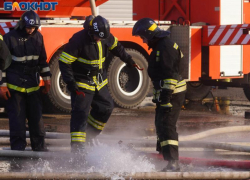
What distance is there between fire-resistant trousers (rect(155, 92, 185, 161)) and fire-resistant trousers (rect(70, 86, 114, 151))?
0.96 m

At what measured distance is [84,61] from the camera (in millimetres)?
6672

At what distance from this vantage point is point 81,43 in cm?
658

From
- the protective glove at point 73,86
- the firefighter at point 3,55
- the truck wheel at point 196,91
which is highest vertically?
the firefighter at point 3,55

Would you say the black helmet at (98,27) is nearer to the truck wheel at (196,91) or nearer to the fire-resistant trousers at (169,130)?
the fire-resistant trousers at (169,130)

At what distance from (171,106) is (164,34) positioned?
0.71 meters

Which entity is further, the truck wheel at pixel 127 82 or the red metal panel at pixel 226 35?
the truck wheel at pixel 127 82

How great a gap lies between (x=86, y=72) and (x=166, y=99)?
1.20 m

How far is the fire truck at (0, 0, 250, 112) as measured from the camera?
33.4 feet

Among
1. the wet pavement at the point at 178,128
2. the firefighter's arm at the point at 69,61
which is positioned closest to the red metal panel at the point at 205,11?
the wet pavement at the point at 178,128

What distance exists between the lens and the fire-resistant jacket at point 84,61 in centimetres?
654

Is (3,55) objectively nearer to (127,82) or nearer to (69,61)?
(69,61)

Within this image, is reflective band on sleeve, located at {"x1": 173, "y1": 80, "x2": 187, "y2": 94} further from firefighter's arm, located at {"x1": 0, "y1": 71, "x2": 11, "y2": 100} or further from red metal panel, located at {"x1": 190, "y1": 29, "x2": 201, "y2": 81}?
red metal panel, located at {"x1": 190, "y1": 29, "x2": 201, "y2": 81}

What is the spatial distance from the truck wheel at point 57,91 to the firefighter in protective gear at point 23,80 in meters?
3.19

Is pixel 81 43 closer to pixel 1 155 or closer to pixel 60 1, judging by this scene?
pixel 1 155
